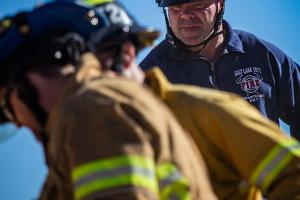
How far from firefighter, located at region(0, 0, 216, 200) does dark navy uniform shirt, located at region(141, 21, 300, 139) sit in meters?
3.59

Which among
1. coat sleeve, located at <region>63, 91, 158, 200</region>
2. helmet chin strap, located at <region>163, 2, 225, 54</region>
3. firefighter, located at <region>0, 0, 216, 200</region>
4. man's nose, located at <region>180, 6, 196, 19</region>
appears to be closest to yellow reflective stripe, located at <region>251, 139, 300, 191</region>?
firefighter, located at <region>0, 0, 216, 200</region>

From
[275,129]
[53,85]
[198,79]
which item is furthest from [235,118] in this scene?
[198,79]

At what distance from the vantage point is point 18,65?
2.77 meters

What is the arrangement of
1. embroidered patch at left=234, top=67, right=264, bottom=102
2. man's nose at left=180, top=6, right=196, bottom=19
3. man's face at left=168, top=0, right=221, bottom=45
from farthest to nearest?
man's nose at left=180, top=6, right=196, bottom=19
man's face at left=168, top=0, right=221, bottom=45
embroidered patch at left=234, top=67, right=264, bottom=102

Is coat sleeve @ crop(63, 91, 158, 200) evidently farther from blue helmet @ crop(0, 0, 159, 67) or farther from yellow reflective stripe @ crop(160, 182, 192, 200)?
blue helmet @ crop(0, 0, 159, 67)

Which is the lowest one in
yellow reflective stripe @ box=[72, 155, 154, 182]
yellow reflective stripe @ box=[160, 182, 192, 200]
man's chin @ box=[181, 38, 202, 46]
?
man's chin @ box=[181, 38, 202, 46]

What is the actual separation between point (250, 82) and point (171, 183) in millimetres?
4117

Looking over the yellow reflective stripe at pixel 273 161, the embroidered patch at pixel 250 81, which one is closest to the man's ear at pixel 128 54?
the yellow reflective stripe at pixel 273 161

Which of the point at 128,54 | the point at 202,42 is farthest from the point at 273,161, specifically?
the point at 202,42

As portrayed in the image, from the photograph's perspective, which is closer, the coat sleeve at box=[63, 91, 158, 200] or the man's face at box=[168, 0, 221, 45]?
the coat sleeve at box=[63, 91, 158, 200]

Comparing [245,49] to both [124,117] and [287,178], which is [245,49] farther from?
[124,117]

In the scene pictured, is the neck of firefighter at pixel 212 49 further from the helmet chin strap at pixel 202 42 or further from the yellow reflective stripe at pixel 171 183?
the yellow reflective stripe at pixel 171 183

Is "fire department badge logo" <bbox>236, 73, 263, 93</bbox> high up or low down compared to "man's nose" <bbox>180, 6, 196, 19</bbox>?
down

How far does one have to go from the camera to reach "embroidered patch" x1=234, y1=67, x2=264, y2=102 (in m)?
6.16
